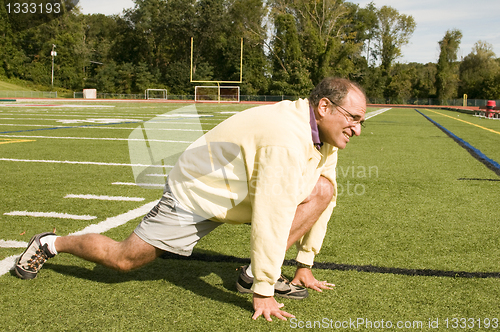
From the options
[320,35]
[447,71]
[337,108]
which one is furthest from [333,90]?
[447,71]

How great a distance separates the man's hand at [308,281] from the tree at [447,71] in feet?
227

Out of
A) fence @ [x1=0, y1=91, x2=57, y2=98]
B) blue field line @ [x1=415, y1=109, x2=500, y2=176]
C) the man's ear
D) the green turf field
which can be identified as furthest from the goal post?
the man's ear

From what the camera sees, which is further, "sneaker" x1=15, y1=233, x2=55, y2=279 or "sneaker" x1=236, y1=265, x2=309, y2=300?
"sneaker" x1=15, y1=233, x2=55, y2=279

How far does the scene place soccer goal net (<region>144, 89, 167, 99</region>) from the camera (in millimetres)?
56438

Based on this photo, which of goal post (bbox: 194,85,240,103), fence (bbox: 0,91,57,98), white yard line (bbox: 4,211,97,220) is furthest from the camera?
fence (bbox: 0,91,57,98)

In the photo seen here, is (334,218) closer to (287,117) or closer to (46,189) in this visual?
(287,117)

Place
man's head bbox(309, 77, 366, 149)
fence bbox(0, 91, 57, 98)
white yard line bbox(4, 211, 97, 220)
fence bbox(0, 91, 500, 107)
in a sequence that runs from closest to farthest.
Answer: man's head bbox(309, 77, 366, 149) → white yard line bbox(4, 211, 97, 220) → fence bbox(0, 91, 57, 98) → fence bbox(0, 91, 500, 107)

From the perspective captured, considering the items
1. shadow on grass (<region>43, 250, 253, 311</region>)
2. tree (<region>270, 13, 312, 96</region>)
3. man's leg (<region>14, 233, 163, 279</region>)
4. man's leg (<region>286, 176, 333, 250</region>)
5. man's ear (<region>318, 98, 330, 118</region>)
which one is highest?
tree (<region>270, 13, 312, 96</region>)

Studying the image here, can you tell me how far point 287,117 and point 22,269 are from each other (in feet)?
5.75

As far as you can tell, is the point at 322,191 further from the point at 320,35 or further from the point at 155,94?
the point at 320,35

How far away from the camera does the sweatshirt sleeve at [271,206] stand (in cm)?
219

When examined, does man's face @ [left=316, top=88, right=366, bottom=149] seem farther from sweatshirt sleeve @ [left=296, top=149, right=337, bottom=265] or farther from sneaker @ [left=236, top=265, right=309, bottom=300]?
sneaker @ [left=236, top=265, right=309, bottom=300]

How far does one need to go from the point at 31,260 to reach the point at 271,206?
1.50 meters

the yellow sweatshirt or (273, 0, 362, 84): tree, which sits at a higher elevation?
(273, 0, 362, 84): tree
